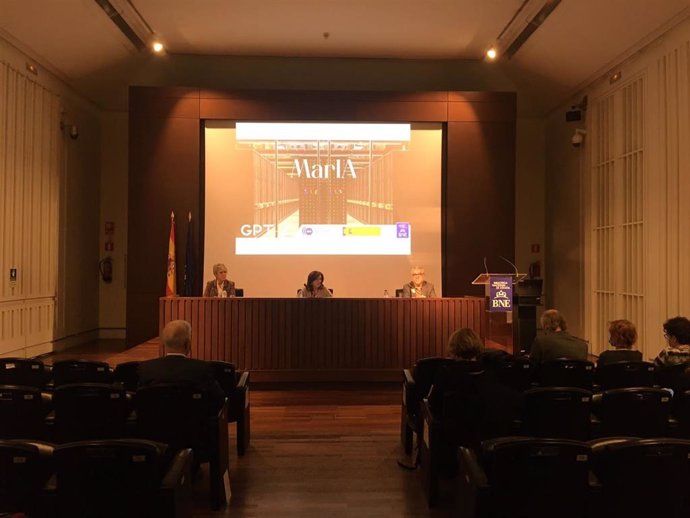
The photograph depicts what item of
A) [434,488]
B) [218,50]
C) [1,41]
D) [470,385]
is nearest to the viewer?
[470,385]

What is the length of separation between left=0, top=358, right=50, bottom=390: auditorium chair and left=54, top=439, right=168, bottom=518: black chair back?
2.06m

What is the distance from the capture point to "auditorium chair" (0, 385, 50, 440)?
9.03 ft

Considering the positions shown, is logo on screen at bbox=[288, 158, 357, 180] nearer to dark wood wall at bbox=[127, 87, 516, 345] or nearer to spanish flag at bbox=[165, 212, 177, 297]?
dark wood wall at bbox=[127, 87, 516, 345]

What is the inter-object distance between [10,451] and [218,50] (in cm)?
803

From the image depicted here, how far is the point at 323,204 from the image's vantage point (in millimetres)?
8359

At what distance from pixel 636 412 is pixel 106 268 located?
9390 millimetres

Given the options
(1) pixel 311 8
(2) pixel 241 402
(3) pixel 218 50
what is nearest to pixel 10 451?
(2) pixel 241 402

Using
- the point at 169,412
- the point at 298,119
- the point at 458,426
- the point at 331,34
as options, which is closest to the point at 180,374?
the point at 169,412

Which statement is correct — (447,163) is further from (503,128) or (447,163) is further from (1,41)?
(1,41)

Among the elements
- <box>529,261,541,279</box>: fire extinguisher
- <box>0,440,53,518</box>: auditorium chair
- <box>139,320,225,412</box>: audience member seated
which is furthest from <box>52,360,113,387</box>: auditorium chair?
<box>529,261,541,279</box>: fire extinguisher

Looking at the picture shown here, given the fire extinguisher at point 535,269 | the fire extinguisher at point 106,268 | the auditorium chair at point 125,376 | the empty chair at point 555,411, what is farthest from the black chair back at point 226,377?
the fire extinguisher at point 535,269

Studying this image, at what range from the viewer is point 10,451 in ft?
6.07

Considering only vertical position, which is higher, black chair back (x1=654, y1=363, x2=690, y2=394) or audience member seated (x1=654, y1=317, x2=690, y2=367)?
audience member seated (x1=654, y1=317, x2=690, y2=367)

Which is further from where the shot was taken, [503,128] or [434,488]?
[503,128]
